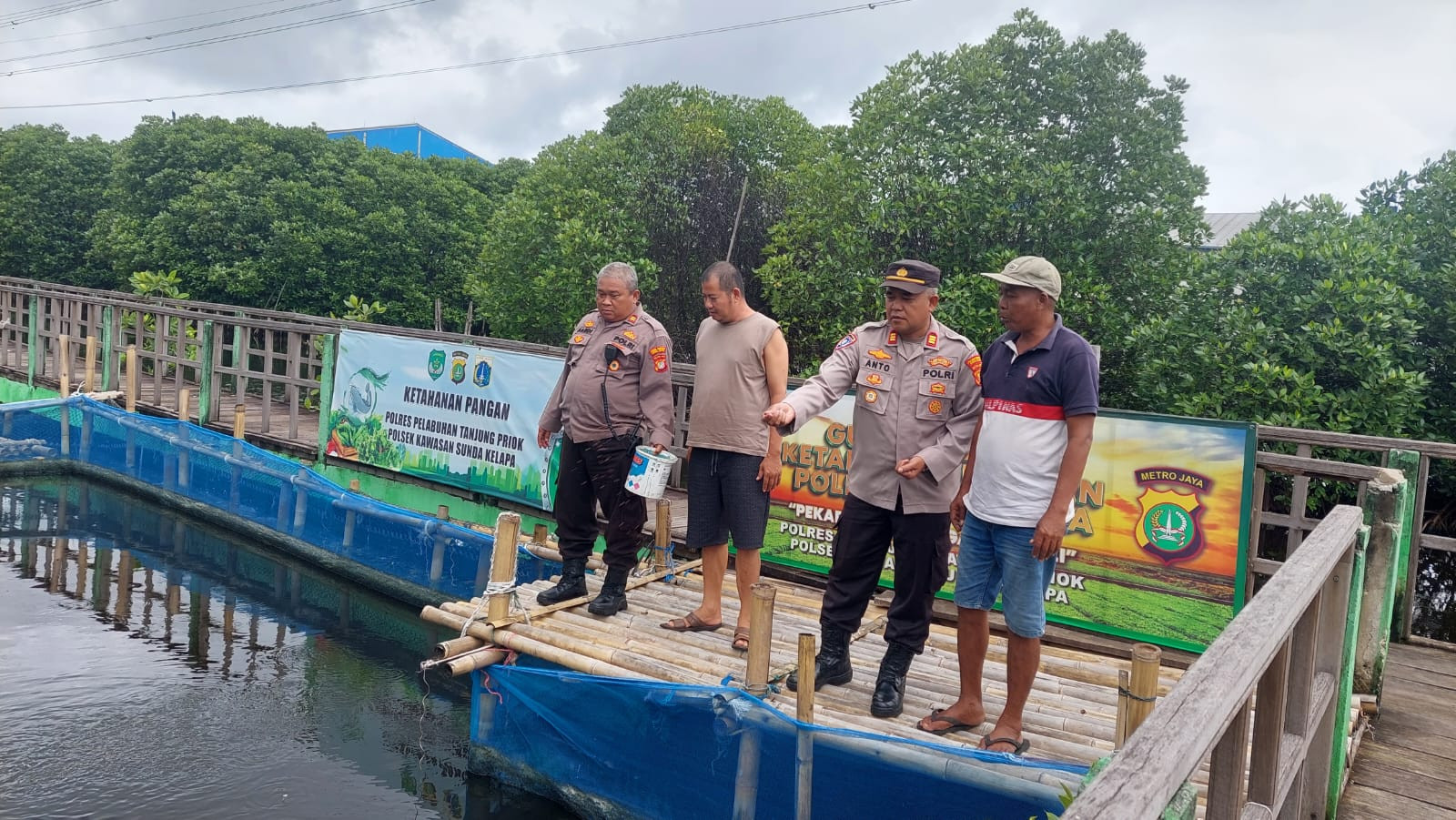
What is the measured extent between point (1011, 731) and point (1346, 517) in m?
1.26

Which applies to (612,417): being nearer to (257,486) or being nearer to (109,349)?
(257,486)

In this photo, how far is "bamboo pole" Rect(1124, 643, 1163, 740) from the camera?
2861 millimetres

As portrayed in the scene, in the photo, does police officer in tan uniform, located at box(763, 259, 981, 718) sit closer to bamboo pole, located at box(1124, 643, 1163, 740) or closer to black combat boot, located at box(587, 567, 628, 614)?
bamboo pole, located at box(1124, 643, 1163, 740)

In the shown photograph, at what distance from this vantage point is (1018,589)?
333 cm

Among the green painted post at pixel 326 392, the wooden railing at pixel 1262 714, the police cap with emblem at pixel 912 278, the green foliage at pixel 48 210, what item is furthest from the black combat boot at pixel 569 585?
the green foliage at pixel 48 210

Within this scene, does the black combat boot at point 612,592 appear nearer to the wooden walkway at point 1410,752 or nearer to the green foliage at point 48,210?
the wooden walkway at point 1410,752

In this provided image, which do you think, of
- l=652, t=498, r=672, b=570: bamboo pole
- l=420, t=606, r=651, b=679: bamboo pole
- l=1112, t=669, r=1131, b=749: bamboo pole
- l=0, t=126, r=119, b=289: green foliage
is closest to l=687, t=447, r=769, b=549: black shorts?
l=420, t=606, r=651, b=679: bamboo pole

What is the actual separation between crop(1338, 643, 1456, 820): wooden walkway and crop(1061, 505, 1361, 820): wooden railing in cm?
40

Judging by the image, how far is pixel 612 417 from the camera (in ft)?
16.4

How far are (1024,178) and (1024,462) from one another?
26.3 ft

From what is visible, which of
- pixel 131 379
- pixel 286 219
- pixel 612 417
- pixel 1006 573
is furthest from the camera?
pixel 286 219

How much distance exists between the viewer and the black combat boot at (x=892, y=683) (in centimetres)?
381

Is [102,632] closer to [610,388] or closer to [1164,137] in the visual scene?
[610,388]

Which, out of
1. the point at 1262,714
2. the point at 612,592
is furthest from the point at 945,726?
the point at 612,592
